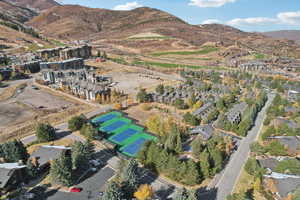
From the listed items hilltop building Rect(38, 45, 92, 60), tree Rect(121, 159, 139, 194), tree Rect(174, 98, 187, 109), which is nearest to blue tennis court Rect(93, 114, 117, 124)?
tree Rect(174, 98, 187, 109)

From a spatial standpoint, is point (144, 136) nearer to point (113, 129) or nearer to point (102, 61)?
point (113, 129)

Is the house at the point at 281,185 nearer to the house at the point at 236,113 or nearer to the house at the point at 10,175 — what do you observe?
the house at the point at 236,113

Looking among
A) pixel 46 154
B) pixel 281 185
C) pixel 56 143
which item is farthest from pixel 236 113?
pixel 46 154

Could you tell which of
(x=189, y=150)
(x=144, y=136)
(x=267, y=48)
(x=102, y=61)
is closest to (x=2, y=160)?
(x=144, y=136)

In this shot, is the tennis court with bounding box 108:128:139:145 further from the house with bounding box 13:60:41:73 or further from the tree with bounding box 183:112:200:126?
the house with bounding box 13:60:41:73

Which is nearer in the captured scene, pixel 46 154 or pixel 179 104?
pixel 46 154

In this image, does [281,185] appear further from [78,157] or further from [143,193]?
[78,157]
